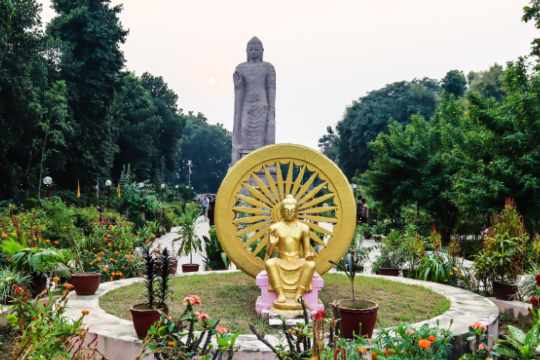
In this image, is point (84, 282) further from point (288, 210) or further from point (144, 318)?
point (288, 210)

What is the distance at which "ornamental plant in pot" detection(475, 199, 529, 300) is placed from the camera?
301 inches

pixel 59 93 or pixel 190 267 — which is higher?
pixel 59 93

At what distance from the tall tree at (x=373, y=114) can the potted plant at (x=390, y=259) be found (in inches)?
1176

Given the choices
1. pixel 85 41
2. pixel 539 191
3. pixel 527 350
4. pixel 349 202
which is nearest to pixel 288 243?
pixel 349 202

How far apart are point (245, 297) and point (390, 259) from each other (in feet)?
14.4

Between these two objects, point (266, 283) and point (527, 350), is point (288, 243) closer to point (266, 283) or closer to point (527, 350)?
point (266, 283)

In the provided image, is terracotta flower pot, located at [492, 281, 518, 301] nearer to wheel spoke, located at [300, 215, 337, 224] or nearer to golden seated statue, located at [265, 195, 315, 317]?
wheel spoke, located at [300, 215, 337, 224]

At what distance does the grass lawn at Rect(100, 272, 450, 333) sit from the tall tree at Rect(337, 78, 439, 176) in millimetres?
32528

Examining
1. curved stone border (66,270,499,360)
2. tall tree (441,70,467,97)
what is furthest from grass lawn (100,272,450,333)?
tall tree (441,70,467,97)

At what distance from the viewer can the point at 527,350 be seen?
311cm

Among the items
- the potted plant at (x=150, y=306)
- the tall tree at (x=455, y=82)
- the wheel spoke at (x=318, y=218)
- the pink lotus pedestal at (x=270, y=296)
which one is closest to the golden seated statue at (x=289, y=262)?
the pink lotus pedestal at (x=270, y=296)

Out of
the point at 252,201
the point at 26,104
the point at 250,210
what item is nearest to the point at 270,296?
the point at 250,210

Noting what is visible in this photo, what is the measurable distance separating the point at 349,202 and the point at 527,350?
4063mm

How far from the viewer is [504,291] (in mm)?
7648
